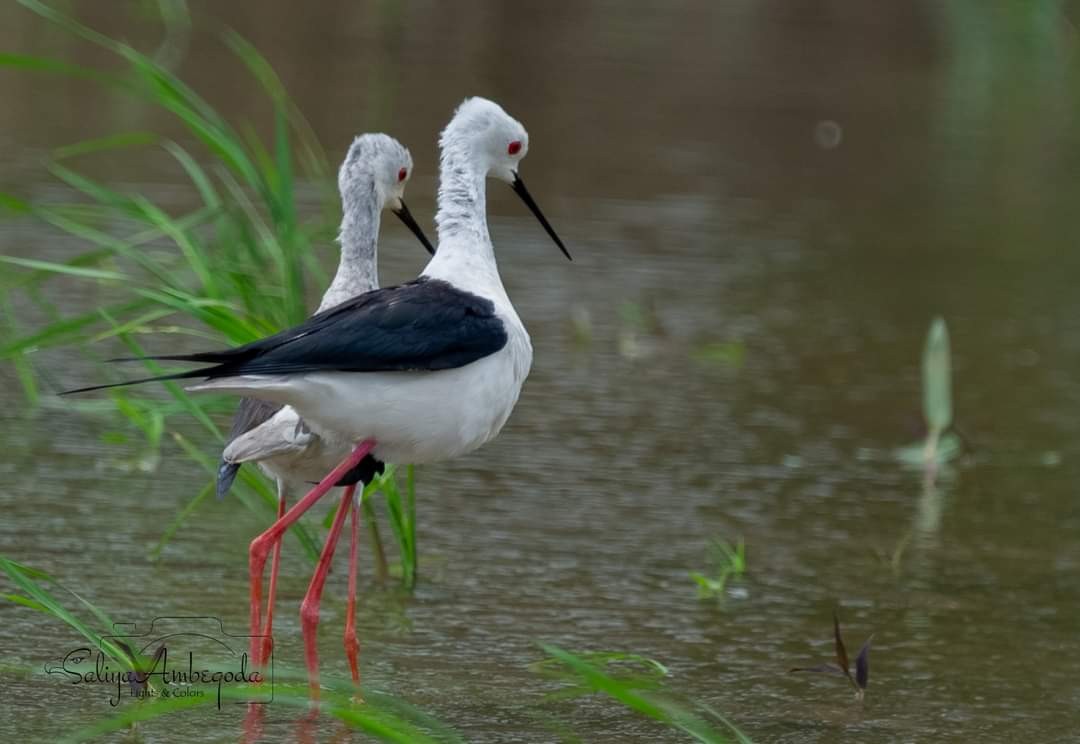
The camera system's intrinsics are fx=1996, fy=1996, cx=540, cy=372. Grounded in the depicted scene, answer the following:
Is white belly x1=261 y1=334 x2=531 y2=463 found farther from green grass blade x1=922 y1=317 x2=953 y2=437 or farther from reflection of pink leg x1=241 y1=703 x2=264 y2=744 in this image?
green grass blade x1=922 y1=317 x2=953 y2=437

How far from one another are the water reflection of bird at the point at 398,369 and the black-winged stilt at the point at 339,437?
133mm

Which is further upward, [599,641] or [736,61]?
[736,61]

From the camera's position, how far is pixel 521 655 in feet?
17.3

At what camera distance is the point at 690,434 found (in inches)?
307

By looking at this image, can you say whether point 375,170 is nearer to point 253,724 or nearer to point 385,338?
point 385,338

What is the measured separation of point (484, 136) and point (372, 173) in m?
0.52

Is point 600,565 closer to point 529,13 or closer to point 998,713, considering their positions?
point 998,713

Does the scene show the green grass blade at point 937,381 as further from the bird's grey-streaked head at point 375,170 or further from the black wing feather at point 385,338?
the black wing feather at point 385,338

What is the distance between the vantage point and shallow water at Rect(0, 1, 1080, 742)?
17.4 ft

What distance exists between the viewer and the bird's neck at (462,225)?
5035mm

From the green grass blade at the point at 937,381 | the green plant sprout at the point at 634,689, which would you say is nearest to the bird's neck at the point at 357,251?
the green plant sprout at the point at 634,689

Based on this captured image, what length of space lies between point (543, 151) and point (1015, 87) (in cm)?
741

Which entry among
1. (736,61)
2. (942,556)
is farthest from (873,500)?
(736,61)

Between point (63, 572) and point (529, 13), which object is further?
point (529, 13)
